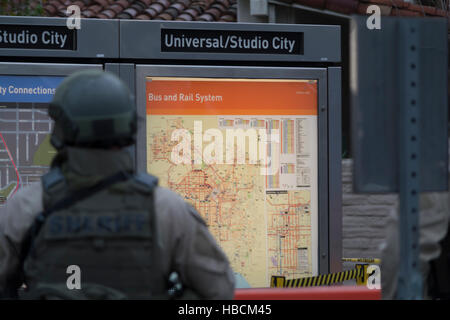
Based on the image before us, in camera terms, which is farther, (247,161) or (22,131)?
(247,161)

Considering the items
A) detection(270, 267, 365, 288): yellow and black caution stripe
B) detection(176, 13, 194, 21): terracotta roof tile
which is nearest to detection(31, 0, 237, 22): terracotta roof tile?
detection(176, 13, 194, 21): terracotta roof tile

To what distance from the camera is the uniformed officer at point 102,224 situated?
2.42m

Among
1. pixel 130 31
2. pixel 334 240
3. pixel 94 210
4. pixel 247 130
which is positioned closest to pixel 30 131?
pixel 130 31

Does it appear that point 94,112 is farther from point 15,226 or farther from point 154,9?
point 154,9

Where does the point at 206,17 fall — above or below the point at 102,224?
above

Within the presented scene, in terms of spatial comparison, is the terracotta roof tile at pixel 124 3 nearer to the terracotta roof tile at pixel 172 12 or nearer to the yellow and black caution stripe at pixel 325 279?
the terracotta roof tile at pixel 172 12

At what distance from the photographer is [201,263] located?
2471 mm

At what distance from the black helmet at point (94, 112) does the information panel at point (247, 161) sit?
2.38m

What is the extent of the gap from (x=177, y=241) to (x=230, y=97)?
8.68 feet

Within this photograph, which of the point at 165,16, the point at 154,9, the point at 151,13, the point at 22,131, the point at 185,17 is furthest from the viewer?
the point at 154,9

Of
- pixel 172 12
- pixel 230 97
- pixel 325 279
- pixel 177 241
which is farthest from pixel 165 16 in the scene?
pixel 177 241

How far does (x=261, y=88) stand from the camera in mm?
5035

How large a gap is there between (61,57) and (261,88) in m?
1.31
